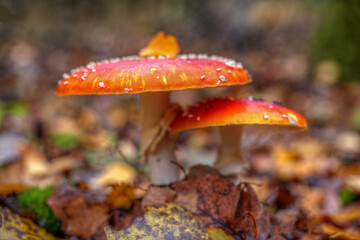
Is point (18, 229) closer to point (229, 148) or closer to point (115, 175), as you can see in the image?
point (229, 148)

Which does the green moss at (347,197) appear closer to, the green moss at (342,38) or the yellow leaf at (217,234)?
the yellow leaf at (217,234)

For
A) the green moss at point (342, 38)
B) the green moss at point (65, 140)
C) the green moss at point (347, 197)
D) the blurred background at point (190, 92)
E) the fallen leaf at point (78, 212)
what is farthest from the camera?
the green moss at point (342, 38)

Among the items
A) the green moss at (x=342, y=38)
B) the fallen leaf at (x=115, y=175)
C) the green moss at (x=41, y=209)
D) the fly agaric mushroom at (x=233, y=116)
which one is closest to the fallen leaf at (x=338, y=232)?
the fly agaric mushroom at (x=233, y=116)

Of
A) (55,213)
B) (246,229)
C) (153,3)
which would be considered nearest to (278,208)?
(246,229)

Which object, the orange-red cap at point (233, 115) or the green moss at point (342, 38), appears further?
the green moss at point (342, 38)

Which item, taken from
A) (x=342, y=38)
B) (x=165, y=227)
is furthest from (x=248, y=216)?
(x=342, y=38)

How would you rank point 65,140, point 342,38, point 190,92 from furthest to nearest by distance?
point 190,92, point 342,38, point 65,140
